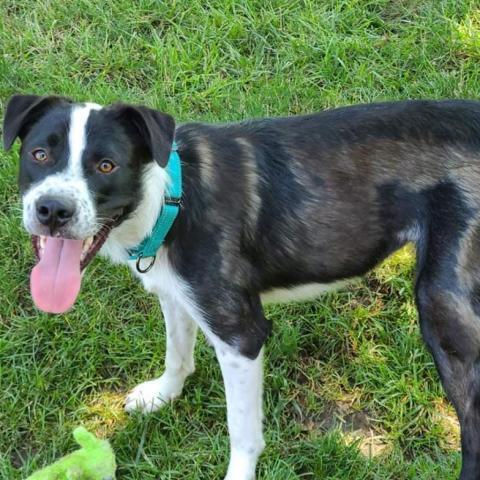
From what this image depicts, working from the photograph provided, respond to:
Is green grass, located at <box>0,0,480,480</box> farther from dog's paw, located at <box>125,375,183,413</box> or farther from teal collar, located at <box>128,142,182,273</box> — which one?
teal collar, located at <box>128,142,182,273</box>

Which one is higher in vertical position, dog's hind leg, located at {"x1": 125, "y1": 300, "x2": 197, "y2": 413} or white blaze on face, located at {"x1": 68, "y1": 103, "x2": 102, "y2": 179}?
white blaze on face, located at {"x1": 68, "y1": 103, "x2": 102, "y2": 179}

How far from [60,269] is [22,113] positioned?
627 mm

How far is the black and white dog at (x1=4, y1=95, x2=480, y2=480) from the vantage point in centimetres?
304

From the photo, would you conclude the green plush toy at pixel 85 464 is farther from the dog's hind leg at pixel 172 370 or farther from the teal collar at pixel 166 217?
the teal collar at pixel 166 217

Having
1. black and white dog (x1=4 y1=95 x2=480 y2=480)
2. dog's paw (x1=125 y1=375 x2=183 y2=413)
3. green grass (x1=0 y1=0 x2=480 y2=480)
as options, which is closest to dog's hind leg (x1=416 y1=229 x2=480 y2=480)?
black and white dog (x1=4 y1=95 x2=480 y2=480)

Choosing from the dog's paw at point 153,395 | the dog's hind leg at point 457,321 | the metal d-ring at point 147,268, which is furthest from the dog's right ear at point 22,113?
the dog's hind leg at point 457,321

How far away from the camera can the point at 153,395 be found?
3.98 meters

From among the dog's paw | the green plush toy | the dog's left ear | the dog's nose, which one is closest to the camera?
the dog's nose

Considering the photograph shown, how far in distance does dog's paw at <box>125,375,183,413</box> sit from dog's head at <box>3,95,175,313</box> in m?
1.05

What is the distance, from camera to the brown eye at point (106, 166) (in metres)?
3.00

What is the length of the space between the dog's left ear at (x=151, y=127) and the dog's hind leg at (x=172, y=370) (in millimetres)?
972

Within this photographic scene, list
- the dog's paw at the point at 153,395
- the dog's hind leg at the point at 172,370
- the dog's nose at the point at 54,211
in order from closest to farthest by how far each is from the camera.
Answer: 1. the dog's nose at the point at 54,211
2. the dog's hind leg at the point at 172,370
3. the dog's paw at the point at 153,395

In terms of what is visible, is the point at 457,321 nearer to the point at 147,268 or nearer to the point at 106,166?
the point at 147,268

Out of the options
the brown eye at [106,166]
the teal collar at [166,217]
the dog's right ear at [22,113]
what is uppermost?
the dog's right ear at [22,113]
